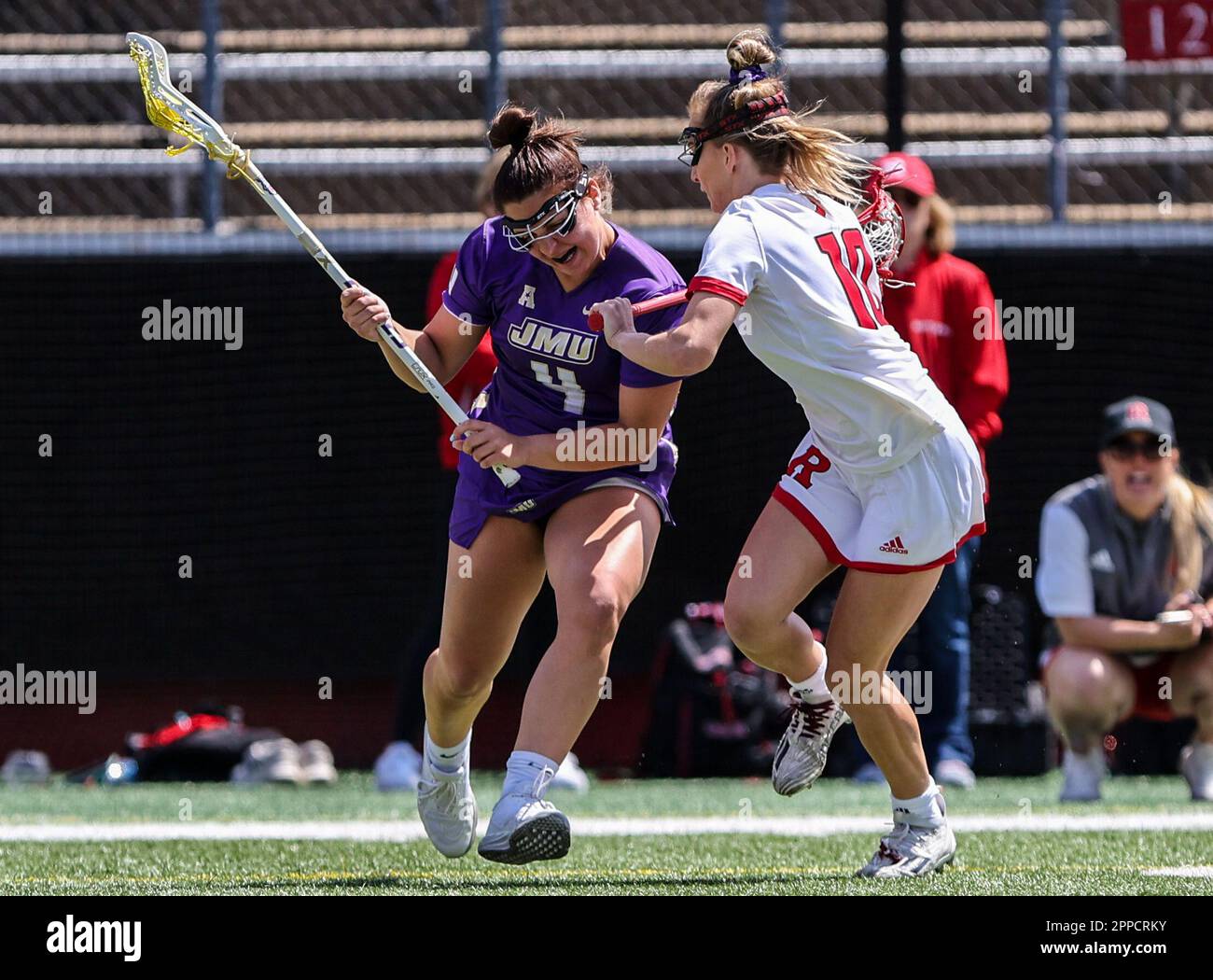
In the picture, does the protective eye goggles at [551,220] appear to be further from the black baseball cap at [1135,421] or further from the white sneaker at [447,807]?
the black baseball cap at [1135,421]

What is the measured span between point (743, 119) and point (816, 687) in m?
1.36

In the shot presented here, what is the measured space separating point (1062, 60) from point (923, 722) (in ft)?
11.1

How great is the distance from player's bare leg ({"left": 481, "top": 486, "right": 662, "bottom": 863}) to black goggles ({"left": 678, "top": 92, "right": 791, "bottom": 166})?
2.72 ft

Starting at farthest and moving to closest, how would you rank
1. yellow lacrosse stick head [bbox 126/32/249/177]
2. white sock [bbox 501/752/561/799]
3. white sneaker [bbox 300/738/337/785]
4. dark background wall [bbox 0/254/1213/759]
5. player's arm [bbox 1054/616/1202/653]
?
dark background wall [bbox 0/254/1213/759]
white sneaker [bbox 300/738/337/785]
player's arm [bbox 1054/616/1202/653]
yellow lacrosse stick head [bbox 126/32/249/177]
white sock [bbox 501/752/561/799]

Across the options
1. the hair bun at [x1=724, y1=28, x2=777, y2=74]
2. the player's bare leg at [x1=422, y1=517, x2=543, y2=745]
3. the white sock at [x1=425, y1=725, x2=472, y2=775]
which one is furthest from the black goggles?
the white sock at [x1=425, y1=725, x2=472, y2=775]

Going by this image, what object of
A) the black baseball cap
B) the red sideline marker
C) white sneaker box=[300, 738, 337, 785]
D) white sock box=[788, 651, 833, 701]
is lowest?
white sneaker box=[300, 738, 337, 785]

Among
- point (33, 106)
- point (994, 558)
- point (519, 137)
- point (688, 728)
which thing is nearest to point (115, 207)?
point (33, 106)

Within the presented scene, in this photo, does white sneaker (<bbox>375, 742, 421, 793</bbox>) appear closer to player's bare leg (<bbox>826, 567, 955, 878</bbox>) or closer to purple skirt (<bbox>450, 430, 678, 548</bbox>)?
purple skirt (<bbox>450, 430, 678, 548</bbox>)

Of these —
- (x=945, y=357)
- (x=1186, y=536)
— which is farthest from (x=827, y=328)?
(x=1186, y=536)

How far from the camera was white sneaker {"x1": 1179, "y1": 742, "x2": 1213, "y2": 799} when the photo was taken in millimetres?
6820

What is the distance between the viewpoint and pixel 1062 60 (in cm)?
883

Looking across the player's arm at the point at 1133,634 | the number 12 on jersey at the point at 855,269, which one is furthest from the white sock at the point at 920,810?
the player's arm at the point at 1133,634
